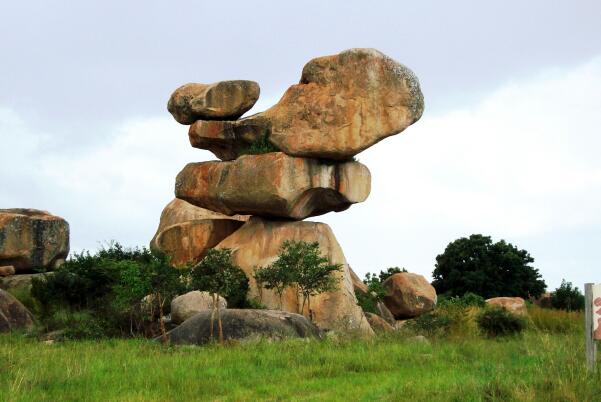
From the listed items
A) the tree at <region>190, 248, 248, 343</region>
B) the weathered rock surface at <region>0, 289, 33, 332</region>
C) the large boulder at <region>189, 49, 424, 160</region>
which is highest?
the large boulder at <region>189, 49, 424, 160</region>

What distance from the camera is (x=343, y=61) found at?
31.3 m

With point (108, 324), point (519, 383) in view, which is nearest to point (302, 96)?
point (108, 324)

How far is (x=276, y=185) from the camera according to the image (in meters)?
30.0

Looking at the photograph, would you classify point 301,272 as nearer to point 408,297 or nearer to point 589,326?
point 408,297

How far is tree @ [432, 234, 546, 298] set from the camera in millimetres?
49281

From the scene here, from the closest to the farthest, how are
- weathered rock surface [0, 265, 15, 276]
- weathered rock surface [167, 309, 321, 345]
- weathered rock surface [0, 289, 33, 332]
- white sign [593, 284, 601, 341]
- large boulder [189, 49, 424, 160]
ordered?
1. white sign [593, 284, 601, 341]
2. weathered rock surface [167, 309, 321, 345]
3. weathered rock surface [0, 289, 33, 332]
4. large boulder [189, 49, 424, 160]
5. weathered rock surface [0, 265, 15, 276]

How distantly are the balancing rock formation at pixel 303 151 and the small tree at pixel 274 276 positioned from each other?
1.72m

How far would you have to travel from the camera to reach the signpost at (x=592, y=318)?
522 inches

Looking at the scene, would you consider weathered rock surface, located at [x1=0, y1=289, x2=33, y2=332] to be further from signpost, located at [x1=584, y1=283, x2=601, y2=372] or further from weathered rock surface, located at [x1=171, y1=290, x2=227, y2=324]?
signpost, located at [x1=584, y1=283, x2=601, y2=372]

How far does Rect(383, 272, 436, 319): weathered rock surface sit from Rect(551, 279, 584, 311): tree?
11.8 meters

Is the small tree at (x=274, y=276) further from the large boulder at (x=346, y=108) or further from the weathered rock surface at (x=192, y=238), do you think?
the weathered rock surface at (x=192, y=238)

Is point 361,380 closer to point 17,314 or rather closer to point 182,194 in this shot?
point 17,314

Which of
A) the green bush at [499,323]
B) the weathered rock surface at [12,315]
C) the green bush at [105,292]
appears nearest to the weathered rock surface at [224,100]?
the green bush at [105,292]

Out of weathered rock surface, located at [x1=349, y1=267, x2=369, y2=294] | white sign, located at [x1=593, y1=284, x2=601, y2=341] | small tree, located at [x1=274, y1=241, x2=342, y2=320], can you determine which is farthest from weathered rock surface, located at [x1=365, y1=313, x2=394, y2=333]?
white sign, located at [x1=593, y1=284, x2=601, y2=341]
